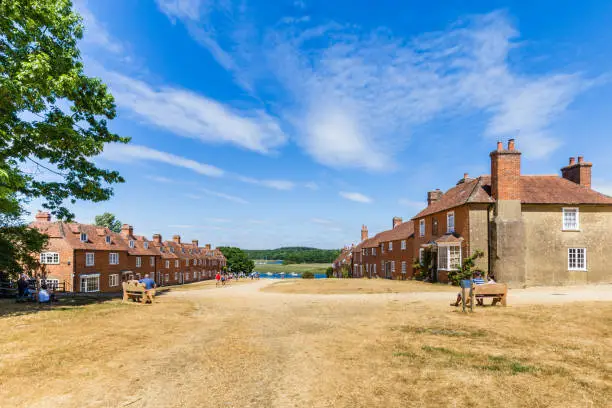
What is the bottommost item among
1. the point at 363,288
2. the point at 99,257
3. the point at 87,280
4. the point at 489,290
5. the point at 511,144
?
the point at 87,280

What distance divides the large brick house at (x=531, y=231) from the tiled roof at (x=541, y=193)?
3.3 inches

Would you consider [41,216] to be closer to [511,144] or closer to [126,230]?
[126,230]

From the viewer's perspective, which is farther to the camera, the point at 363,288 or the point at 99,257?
the point at 99,257

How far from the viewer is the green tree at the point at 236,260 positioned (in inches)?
4195

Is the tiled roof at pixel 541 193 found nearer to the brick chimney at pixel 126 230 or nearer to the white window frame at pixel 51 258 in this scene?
the white window frame at pixel 51 258

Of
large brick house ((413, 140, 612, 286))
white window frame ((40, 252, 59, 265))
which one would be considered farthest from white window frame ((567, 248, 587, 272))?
white window frame ((40, 252, 59, 265))

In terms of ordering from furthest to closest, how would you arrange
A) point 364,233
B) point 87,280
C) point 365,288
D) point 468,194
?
point 364,233, point 87,280, point 468,194, point 365,288

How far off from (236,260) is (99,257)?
210 feet

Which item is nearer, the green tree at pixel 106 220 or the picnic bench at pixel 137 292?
the picnic bench at pixel 137 292

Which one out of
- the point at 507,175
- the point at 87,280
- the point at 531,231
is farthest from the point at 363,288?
the point at 87,280

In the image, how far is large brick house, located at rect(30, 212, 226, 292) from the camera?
133 feet

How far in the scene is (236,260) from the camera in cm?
10794

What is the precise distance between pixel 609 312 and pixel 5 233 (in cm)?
3009

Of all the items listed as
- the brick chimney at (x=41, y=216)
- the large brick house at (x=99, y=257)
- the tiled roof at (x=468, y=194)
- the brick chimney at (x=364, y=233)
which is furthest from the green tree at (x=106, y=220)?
the tiled roof at (x=468, y=194)
